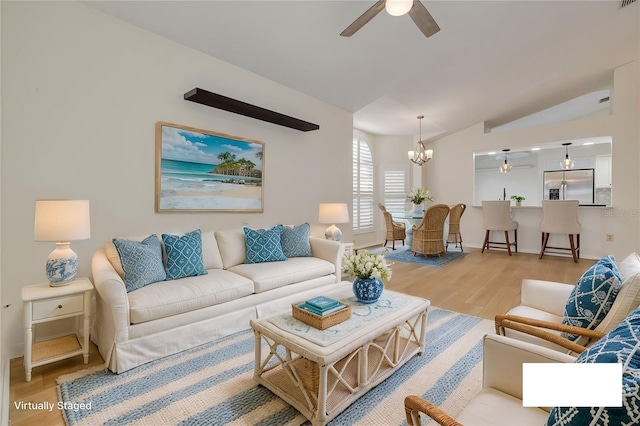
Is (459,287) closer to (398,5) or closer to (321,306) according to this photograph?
(321,306)

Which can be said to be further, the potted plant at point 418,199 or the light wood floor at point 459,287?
the potted plant at point 418,199

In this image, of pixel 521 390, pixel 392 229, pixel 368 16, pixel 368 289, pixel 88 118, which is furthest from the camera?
pixel 392 229

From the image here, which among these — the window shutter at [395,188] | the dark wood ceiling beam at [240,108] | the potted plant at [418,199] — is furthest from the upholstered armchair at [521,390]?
the window shutter at [395,188]

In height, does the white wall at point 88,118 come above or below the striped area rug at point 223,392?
above

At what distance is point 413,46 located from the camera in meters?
3.71

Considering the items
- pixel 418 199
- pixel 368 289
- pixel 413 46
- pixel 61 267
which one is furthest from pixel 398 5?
pixel 418 199

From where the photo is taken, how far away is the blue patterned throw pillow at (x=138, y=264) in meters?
2.24

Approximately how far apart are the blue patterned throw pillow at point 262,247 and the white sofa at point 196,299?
0.08 metres

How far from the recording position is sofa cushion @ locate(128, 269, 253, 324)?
6.72ft

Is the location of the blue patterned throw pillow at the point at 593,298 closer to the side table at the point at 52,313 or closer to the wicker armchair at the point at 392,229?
the side table at the point at 52,313

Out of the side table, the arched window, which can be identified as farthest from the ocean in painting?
the arched window

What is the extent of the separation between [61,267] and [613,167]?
7.84 metres

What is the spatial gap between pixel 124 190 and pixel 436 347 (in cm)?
305

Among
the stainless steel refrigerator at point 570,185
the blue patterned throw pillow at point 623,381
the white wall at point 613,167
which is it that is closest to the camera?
the blue patterned throw pillow at point 623,381
